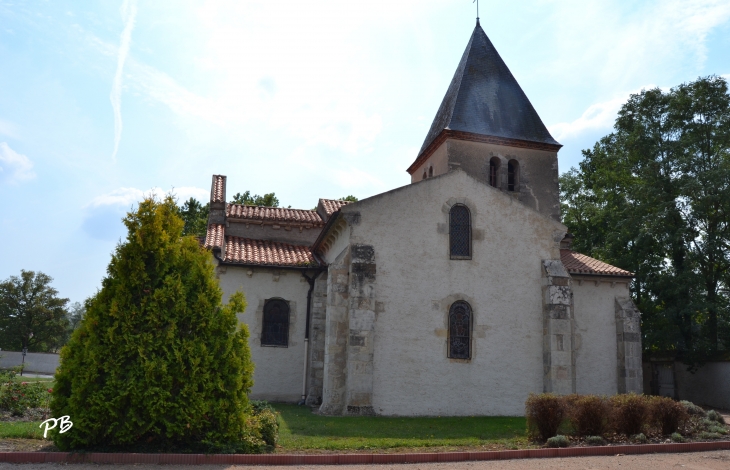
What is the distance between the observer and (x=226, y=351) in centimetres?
1008

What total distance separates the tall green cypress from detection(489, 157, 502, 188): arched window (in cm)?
1488

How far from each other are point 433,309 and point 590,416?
5788 millimetres

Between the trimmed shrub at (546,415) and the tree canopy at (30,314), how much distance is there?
52926 mm

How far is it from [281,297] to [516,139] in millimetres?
11396

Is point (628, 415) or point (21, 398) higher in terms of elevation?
point (628, 415)

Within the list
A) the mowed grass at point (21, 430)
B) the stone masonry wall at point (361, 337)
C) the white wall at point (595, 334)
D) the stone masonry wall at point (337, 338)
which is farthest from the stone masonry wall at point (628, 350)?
the mowed grass at point (21, 430)

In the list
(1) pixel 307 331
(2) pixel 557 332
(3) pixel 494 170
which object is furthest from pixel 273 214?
(2) pixel 557 332

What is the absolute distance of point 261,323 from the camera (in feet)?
63.6

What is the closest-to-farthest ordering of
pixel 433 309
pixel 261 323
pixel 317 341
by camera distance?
1. pixel 433 309
2. pixel 317 341
3. pixel 261 323

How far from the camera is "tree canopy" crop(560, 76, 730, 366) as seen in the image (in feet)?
79.2

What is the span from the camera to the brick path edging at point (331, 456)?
8.75 metres

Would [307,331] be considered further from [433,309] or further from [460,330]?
[460,330]

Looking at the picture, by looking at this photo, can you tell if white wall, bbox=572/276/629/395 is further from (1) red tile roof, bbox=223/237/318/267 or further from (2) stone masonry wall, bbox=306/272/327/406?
(1) red tile roof, bbox=223/237/318/267

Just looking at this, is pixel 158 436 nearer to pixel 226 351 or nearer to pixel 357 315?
pixel 226 351
